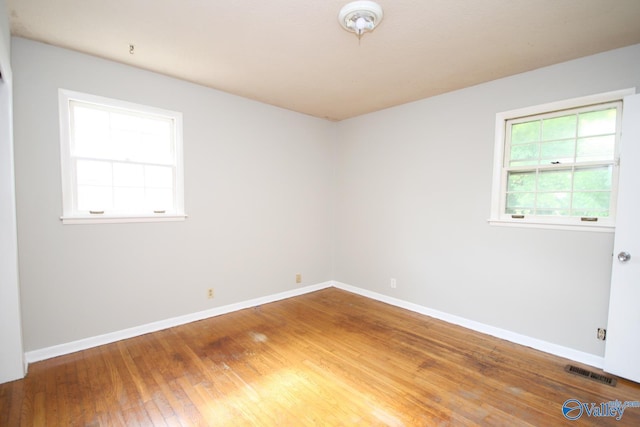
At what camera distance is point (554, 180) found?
9.10 feet

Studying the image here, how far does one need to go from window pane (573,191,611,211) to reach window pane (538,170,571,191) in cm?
11

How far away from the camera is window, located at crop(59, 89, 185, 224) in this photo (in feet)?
8.55

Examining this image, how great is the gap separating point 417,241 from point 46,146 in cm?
390

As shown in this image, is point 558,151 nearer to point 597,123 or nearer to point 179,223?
point 597,123

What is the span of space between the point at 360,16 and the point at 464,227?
2.43 metres

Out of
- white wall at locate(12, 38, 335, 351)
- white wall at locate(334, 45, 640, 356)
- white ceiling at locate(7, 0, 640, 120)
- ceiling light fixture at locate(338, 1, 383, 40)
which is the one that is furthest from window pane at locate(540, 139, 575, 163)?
white wall at locate(12, 38, 335, 351)

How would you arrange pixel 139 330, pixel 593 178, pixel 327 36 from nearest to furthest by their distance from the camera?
pixel 327 36
pixel 593 178
pixel 139 330

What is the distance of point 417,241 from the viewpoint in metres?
3.70

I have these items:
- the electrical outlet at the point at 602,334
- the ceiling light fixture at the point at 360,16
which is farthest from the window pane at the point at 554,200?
the ceiling light fixture at the point at 360,16

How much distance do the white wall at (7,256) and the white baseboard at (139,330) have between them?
308mm

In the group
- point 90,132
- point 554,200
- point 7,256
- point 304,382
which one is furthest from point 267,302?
point 554,200

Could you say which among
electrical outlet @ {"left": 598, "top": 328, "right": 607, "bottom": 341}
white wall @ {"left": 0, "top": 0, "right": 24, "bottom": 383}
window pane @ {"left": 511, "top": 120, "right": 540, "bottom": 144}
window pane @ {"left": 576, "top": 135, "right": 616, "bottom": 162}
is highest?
window pane @ {"left": 511, "top": 120, "right": 540, "bottom": 144}

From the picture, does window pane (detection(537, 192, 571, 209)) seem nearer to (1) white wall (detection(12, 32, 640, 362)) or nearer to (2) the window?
(1) white wall (detection(12, 32, 640, 362))

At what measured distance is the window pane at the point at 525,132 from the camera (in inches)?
113
